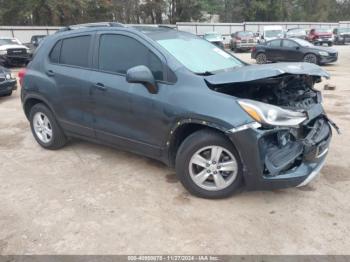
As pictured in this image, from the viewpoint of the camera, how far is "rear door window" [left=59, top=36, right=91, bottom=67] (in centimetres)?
465

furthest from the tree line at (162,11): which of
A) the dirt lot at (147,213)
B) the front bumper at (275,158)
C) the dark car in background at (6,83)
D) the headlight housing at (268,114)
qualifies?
the front bumper at (275,158)

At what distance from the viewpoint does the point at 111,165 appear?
15.5 ft

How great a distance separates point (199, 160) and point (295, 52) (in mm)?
14288

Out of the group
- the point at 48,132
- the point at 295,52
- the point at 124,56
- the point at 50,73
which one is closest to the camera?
the point at 124,56

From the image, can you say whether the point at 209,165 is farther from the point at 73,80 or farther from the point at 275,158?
the point at 73,80

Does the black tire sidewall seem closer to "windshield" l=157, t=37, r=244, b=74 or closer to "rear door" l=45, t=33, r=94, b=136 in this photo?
"rear door" l=45, t=33, r=94, b=136

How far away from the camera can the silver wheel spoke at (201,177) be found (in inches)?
144

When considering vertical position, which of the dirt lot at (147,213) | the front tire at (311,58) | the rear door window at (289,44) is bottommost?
the dirt lot at (147,213)

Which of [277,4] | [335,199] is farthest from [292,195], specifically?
[277,4]

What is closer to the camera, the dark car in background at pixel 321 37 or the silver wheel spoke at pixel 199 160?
the silver wheel spoke at pixel 199 160

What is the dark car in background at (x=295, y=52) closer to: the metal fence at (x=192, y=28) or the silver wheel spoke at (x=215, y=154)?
the silver wheel spoke at (x=215, y=154)

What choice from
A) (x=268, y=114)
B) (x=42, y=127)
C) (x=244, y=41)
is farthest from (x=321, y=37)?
(x=268, y=114)

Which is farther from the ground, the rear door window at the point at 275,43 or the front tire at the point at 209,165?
the rear door window at the point at 275,43

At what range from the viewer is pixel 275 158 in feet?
11.2
